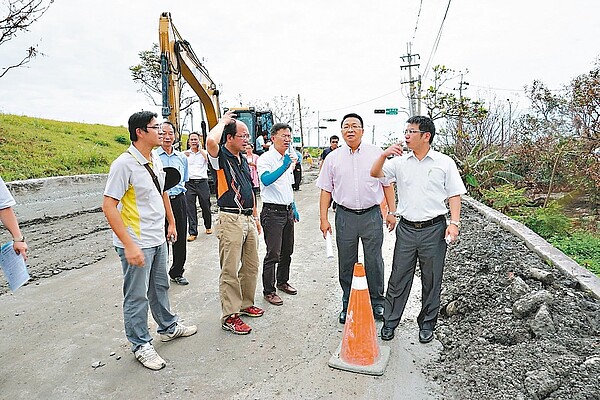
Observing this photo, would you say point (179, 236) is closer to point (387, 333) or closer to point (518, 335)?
point (387, 333)

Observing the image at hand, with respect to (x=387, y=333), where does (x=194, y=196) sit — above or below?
above

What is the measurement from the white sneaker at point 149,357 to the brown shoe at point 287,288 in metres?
1.79

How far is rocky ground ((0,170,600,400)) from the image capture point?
2.68 metres

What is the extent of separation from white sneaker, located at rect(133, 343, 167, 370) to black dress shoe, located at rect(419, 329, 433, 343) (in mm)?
2086

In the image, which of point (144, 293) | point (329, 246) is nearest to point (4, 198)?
point (144, 293)

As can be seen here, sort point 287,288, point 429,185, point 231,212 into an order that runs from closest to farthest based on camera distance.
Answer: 1. point 429,185
2. point 231,212
3. point 287,288

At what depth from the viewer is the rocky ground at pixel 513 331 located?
2678 millimetres

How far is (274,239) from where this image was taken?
4586 mm

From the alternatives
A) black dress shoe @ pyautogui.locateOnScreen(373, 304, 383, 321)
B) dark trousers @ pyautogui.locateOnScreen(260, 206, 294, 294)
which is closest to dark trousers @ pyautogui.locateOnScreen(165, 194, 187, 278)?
dark trousers @ pyautogui.locateOnScreen(260, 206, 294, 294)

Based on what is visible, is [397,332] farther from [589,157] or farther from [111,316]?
[589,157]

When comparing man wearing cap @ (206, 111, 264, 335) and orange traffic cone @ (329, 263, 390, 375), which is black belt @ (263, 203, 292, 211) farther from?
orange traffic cone @ (329, 263, 390, 375)

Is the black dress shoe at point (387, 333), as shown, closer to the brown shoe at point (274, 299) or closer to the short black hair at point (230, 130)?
the brown shoe at point (274, 299)

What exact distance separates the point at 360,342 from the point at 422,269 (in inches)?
34.1

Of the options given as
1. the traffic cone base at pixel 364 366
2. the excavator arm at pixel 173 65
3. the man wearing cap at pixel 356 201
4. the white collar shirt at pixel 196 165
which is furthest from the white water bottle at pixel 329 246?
the excavator arm at pixel 173 65
